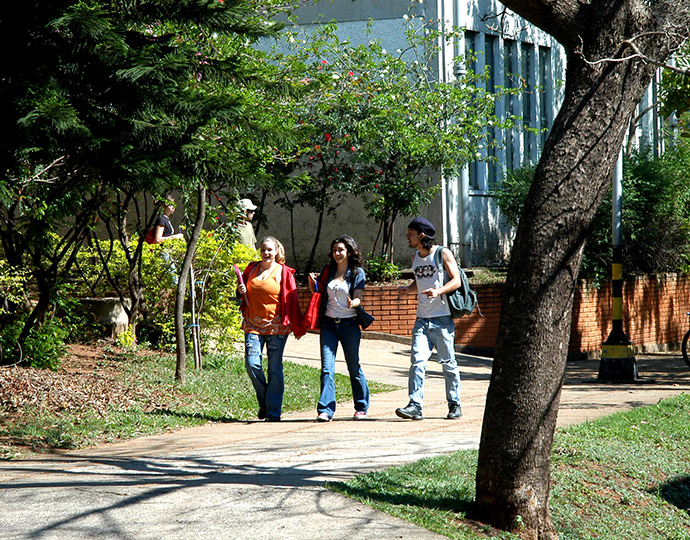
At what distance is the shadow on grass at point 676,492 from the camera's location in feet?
20.4

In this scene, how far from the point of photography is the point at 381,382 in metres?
11.9

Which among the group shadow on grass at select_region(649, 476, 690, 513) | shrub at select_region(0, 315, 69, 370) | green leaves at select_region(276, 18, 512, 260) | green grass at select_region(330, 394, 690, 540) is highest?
green leaves at select_region(276, 18, 512, 260)

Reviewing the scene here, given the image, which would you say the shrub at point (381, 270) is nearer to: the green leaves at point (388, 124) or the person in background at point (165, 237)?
the green leaves at point (388, 124)

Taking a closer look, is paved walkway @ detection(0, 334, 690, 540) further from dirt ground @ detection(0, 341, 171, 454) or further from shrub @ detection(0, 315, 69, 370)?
shrub @ detection(0, 315, 69, 370)

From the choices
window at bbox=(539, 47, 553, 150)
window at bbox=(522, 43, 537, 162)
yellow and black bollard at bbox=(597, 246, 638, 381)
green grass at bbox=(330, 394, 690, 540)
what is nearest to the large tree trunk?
green grass at bbox=(330, 394, 690, 540)

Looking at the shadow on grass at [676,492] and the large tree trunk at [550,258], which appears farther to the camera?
the shadow on grass at [676,492]

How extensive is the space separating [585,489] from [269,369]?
357 centimetres

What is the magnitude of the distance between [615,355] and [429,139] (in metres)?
5.35

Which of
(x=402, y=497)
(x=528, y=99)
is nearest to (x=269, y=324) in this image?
(x=402, y=497)

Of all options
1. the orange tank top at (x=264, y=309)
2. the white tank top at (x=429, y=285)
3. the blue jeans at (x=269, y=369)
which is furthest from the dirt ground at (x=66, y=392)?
the white tank top at (x=429, y=285)

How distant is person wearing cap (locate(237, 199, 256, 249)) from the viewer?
1088 centimetres

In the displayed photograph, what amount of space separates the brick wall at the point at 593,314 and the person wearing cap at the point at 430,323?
7.68 m

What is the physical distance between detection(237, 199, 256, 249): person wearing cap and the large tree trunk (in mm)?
6371

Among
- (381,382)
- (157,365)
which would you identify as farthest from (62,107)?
(381,382)
